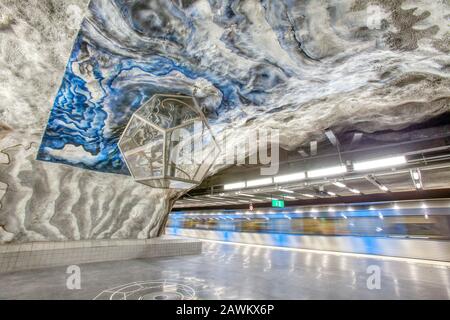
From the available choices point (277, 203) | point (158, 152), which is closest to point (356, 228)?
point (277, 203)

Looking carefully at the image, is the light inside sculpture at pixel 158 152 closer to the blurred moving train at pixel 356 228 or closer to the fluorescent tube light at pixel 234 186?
the fluorescent tube light at pixel 234 186

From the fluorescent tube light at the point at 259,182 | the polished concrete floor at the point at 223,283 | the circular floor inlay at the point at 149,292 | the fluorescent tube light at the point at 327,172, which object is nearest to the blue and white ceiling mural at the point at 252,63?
the fluorescent tube light at the point at 327,172

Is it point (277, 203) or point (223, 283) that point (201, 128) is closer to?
point (223, 283)

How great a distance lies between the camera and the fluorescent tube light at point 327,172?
608 centimetres

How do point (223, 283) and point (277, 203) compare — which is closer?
point (223, 283)

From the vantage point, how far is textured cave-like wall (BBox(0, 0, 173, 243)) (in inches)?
95.5

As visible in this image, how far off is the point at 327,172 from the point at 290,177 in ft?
3.81

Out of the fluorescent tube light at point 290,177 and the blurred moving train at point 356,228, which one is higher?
the fluorescent tube light at point 290,177

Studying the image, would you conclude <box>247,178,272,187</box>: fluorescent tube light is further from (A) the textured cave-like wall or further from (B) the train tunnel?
(A) the textured cave-like wall

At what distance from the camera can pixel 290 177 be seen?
7.18 meters

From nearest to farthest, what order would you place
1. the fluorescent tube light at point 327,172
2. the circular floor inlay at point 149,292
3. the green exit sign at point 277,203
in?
the circular floor inlay at point 149,292 → the fluorescent tube light at point 327,172 → the green exit sign at point 277,203

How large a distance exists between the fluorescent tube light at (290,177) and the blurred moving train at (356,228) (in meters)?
4.76

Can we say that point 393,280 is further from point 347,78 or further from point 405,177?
point 347,78

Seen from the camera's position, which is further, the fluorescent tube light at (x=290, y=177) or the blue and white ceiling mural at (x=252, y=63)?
the fluorescent tube light at (x=290, y=177)
